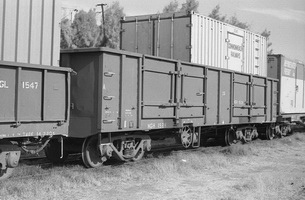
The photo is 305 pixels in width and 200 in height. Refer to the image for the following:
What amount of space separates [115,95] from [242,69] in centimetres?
722

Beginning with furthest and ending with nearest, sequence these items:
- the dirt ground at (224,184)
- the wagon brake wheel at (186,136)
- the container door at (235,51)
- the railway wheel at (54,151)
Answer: the container door at (235,51)
the wagon brake wheel at (186,136)
the railway wheel at (54,151)
the dirt ground at (224,184)

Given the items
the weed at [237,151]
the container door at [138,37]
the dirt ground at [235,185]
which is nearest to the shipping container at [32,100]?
the dirt ground at [235,185]

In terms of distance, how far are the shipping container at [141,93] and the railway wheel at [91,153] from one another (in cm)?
43

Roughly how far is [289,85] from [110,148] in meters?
12.1

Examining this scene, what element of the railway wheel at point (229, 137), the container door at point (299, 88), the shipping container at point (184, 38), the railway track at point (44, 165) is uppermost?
the shipping container at point (184, 38)

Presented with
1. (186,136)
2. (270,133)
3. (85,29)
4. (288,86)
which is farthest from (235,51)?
(85,29)

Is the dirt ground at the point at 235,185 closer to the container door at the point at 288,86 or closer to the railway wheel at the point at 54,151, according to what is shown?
the railway wheel at the point at 54,151

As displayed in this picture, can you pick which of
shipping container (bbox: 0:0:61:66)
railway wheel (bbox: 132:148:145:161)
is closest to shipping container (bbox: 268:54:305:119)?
railway wheel (bbox: 132:148:145:161)

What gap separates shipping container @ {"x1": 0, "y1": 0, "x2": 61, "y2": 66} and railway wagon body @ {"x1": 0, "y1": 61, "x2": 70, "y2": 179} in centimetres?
30

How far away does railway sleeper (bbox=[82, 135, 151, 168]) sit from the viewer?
8.86 meters

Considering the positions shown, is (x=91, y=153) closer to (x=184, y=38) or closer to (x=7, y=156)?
(x=7, y=156)

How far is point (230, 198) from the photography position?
6.55 m

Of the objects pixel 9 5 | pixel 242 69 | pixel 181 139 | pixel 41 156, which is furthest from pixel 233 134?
pixel 9 5

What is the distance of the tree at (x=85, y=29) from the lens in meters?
35.8
